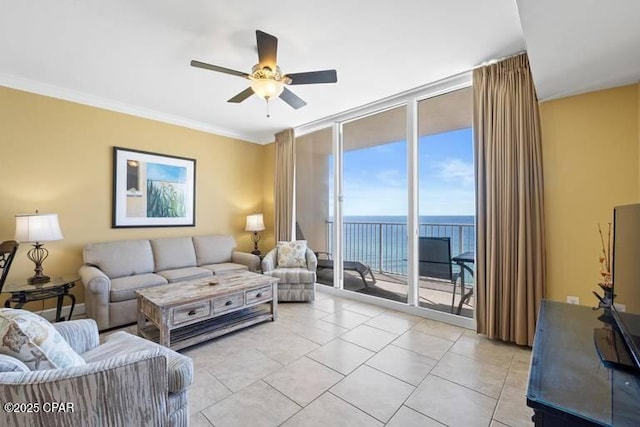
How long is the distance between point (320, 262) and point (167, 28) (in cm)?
366

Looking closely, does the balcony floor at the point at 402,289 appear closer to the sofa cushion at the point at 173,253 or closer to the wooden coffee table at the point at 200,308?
the wooden coffee table at the point at 200,308

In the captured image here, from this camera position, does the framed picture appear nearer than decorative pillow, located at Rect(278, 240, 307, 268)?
Yes

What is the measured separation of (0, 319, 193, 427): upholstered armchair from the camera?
0.93 metres

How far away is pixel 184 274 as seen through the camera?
349 centimetres

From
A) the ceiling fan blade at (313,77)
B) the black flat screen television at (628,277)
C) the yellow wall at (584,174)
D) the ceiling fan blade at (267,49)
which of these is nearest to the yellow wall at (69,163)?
the ceiling fan blade at (267,49)

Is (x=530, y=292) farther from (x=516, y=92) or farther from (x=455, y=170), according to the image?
(x=516, y=92)

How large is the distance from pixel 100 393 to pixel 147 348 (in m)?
0.63

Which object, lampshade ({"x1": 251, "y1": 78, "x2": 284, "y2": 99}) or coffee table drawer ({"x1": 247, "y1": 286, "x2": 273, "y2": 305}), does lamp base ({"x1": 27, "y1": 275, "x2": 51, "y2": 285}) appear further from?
lampshade ({"x1": 251, "y1": 78, "x2": 284, "y2": 99})

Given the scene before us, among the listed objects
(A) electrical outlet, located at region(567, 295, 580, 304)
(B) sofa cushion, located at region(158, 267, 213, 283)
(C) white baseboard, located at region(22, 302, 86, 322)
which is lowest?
(C) white baseboard, located at region(22, 302, 86, 322)

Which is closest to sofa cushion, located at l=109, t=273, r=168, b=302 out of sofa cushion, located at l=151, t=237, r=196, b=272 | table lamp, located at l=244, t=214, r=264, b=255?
sofa cushion, located at l=151, t=237, r=196, b=272

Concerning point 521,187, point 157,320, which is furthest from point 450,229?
point 157,320

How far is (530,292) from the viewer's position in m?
2.41

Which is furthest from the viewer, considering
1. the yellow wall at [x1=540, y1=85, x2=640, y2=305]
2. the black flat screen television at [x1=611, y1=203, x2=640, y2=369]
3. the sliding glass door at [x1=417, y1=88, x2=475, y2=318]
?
the sliding glass door at [x1=417, y1=88, x2=475, y2=318]

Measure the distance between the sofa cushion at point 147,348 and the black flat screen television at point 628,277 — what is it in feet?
6.36
